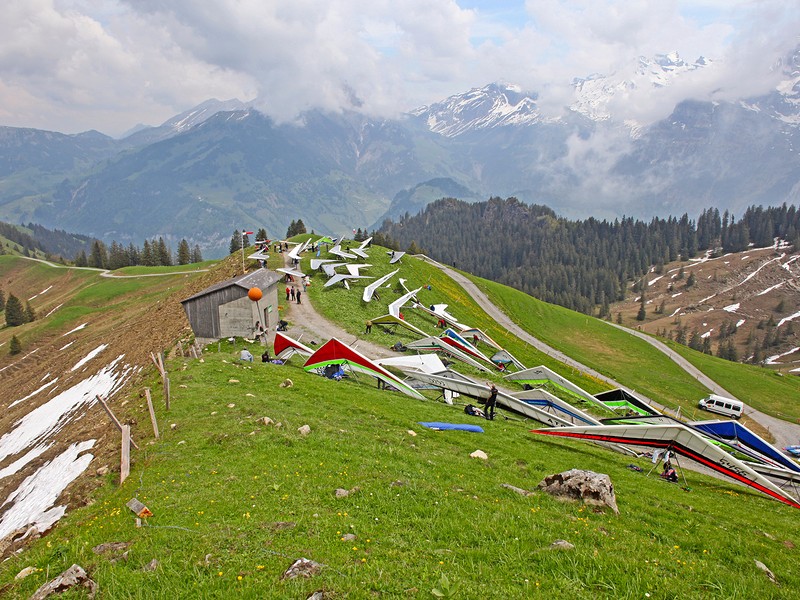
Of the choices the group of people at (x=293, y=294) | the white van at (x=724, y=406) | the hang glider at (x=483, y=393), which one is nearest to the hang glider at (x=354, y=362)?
the hang glider at (x=483, y=393)

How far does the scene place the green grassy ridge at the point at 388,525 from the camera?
9.02 m

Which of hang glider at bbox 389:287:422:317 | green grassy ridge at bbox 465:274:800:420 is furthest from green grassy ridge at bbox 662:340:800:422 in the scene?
hang glider at bbox 389:287:422:317

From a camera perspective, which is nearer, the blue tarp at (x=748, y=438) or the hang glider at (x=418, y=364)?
the blue tarp at (x=748, y=438)

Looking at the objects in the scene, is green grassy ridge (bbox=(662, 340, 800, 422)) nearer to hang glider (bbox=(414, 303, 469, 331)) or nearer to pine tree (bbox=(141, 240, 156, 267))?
hang glider (bbox=(414, 303, 469, 331))

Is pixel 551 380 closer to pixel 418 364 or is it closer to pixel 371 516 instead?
pixel 418 364

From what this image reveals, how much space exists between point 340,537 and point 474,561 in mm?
3458

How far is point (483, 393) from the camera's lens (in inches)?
1181

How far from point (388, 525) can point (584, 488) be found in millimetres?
7003

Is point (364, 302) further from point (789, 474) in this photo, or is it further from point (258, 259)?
point (789, 474)

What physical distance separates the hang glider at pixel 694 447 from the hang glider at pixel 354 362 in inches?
567

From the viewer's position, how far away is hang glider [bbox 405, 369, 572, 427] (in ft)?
93.8

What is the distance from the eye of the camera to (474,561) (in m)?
9.80

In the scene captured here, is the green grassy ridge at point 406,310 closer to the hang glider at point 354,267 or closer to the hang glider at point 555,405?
the hang glider at point 354,267

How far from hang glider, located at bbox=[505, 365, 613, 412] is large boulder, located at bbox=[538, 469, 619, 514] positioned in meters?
24.1
